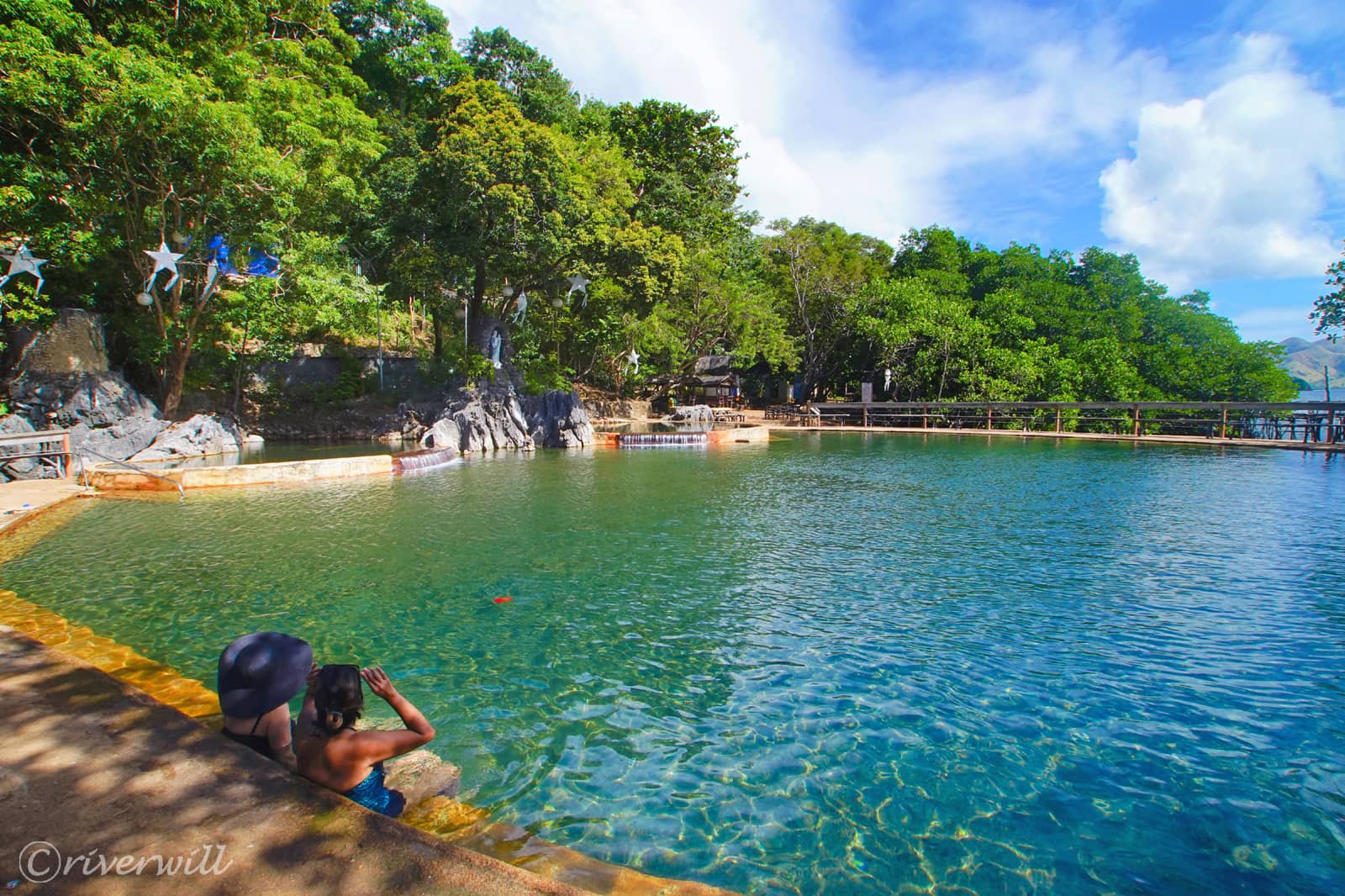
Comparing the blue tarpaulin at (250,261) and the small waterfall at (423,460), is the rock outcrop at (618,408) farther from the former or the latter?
the blue tarpaulin at (250,261)

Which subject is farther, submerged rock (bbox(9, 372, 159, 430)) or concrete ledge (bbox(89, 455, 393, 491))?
submerged rock (bbox(9, 372, 159, 430))

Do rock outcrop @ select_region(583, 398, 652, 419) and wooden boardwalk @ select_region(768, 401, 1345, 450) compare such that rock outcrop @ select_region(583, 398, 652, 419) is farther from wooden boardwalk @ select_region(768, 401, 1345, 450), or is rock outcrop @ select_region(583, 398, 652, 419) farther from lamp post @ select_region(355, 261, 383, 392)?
lamp post @ select_region(355, 261, 383, 392)

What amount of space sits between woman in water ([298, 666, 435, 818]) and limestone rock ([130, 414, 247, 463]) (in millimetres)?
20519

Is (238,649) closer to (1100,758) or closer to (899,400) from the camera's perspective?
(1100,758)

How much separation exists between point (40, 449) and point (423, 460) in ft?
28.3

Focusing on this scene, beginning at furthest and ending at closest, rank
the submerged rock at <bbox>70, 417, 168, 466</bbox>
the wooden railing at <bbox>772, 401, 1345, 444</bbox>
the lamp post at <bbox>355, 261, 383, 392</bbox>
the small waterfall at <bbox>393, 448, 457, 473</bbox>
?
the lamp post at <bbox>355, 261, 383, 392</bbox>, the wooden railing at <bbox>772, 401, 1345, 444</bbox>, the small waterfall at <bbox>393, 448, 457, 473</bbox>, the submerged rock at <bbox>70, 417, 168, 466</bbox>

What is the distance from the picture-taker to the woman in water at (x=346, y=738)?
11.5ft

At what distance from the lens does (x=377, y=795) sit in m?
3.67

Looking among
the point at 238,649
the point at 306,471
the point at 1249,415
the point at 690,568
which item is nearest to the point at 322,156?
the point at 306,471

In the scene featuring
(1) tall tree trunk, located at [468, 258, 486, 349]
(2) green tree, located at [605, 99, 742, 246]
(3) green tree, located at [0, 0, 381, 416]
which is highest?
(2) green tree, located at [605, 99, 742, 246]

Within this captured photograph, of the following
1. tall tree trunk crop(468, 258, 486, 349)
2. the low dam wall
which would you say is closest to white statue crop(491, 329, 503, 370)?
tall tree trunk crop(468, 258, 486, 349)

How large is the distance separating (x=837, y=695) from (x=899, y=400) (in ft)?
121

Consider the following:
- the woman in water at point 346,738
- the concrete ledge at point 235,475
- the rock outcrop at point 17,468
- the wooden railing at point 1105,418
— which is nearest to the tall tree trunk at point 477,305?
the concrete ledge at point 235,475

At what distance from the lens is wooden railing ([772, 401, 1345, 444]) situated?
88.8ft
